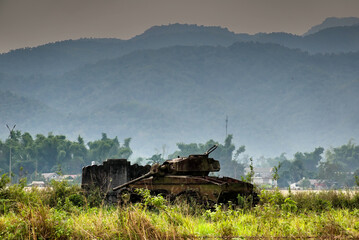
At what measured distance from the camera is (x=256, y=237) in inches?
496

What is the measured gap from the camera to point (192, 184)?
20.9 metres

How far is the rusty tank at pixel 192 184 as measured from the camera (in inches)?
807

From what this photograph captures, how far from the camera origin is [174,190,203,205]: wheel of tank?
20556 millimetres

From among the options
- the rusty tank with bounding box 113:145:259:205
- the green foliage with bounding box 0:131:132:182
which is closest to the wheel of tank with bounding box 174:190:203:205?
the rusty tank with bounding box 113:145:259:205

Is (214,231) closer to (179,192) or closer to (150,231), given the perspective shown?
(150,231)

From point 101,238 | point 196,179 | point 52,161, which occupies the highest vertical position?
point 52,161

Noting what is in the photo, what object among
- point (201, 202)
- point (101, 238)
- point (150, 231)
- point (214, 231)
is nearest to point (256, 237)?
point (214, 231)

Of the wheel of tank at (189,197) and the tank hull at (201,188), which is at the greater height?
the tank hull at (201,188)

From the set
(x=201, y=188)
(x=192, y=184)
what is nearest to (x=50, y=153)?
(x=192, y=184)

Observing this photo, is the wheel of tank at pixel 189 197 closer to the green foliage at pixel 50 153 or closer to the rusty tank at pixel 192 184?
the rusty tank at pixel 192 184

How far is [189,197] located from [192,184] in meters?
0.47

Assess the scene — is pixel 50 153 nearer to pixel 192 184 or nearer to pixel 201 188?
pixel 192 184

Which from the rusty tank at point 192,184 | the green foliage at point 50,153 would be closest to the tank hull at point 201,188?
the rusty tank at point 192,184

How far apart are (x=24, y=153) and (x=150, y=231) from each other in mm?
177376
